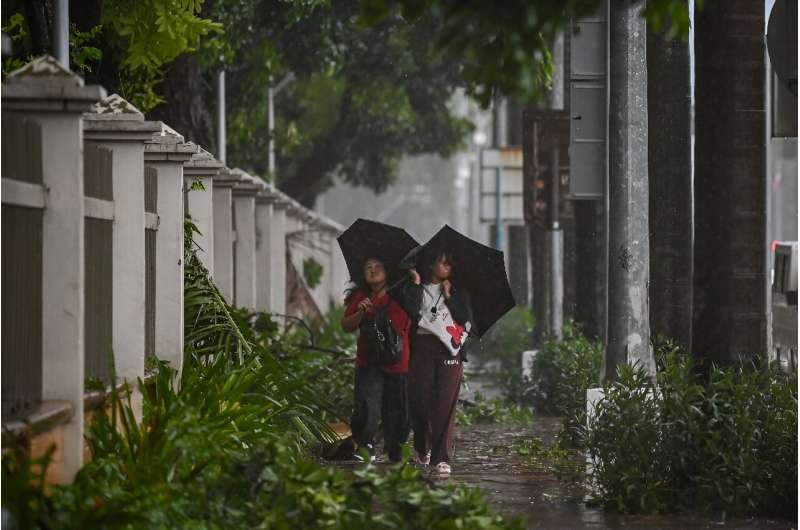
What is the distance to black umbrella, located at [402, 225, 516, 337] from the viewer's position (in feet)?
38.3

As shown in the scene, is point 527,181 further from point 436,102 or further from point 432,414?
point 436,102

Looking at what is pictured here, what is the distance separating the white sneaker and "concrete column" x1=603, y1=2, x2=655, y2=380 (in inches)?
59.5

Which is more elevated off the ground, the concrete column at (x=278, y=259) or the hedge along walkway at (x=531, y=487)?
the concrete column at (x=278, y=259)

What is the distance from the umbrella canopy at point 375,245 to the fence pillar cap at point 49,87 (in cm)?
479

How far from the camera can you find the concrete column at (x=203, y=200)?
12.5 metres

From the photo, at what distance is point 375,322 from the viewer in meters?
11.7

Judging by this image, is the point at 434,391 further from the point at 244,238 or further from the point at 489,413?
the point at 244,238

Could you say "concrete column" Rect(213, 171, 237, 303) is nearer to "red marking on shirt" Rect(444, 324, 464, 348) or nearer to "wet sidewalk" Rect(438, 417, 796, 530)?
"wet sidewalk" Rect(438, 417, 796, 530)

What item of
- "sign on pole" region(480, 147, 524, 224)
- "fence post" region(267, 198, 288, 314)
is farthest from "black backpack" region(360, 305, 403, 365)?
"sign on pole" region(480, 147, 524, 224)

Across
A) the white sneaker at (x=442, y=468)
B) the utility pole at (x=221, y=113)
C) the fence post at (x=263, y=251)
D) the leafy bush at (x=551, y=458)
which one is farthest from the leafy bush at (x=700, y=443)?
the utility pole at (x=221, y=113)

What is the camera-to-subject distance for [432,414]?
11.8m

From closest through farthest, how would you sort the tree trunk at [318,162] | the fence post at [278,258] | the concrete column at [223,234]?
the concrete column at [223,234]
the fence post at [278,258]
the tree trunk at [318,162]

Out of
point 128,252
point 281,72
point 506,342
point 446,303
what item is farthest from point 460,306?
point 281,72

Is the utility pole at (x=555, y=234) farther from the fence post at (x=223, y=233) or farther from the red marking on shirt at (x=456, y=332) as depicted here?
the red marking on shirt at (x=456, y=332)
